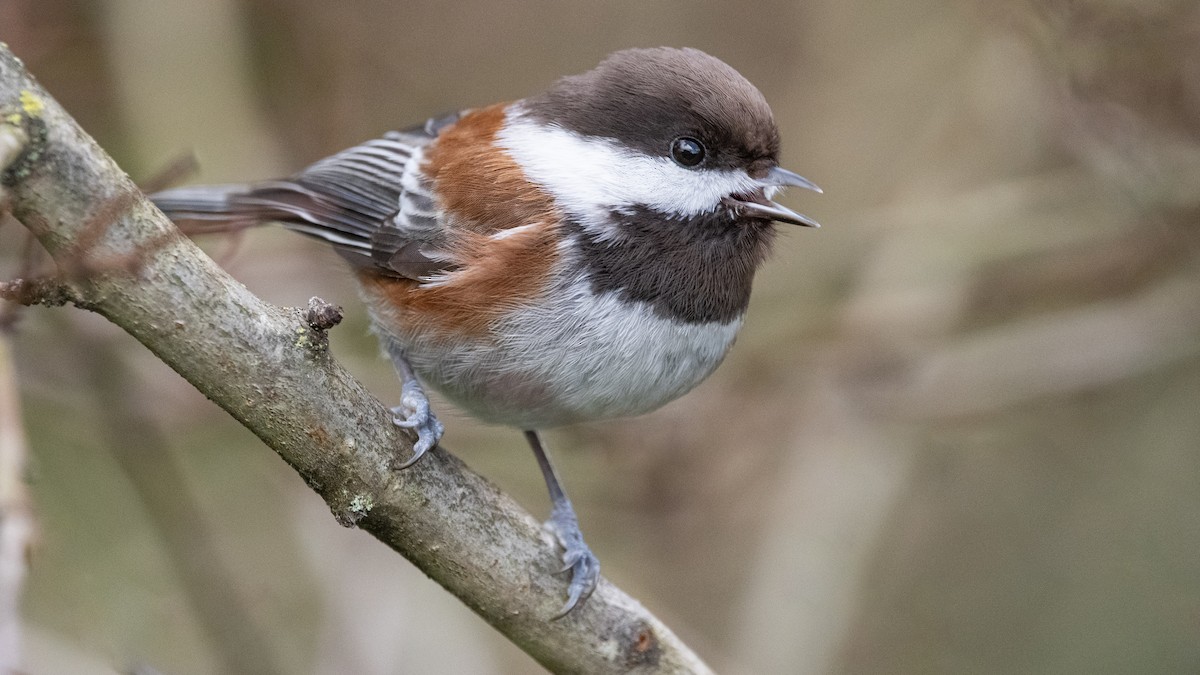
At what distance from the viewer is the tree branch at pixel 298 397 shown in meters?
1.93

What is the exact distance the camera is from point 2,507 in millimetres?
2066

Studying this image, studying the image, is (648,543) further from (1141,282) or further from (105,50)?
(105,50)

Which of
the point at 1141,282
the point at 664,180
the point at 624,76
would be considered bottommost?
the point at 664,180

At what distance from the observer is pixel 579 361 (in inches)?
117

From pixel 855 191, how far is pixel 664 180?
10.6ft

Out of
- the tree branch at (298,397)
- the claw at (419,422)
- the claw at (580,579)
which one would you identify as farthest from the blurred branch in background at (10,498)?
the claw at (580,579)

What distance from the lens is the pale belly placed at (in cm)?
295

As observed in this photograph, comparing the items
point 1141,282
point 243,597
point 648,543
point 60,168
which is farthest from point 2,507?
point 1141,282

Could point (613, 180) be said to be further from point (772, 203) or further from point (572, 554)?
point (572, 554)

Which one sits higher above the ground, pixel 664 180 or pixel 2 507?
pixel 664 180

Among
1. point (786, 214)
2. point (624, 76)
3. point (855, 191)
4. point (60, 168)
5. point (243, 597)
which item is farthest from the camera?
point (855, 191)

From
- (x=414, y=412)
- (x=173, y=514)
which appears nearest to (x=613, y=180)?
(x=414, y=412)

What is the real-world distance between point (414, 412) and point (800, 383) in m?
2.65

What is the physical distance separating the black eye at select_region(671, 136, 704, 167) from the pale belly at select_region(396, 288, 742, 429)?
44 centimetres
